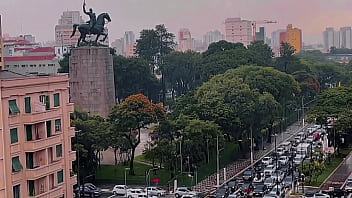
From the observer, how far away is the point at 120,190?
2909 cm

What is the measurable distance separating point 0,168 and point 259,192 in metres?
14.5

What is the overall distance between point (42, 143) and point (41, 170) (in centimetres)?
78

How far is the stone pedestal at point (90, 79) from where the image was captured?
3600 cm

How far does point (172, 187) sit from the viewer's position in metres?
30.0

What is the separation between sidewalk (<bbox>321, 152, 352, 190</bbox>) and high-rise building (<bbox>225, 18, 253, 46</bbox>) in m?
114

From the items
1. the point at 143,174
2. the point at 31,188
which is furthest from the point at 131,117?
the point at 31,188

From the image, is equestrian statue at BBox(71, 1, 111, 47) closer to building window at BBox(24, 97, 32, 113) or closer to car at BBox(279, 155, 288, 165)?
car at BBox(279, 155, 288, 165)

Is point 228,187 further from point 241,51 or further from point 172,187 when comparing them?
point 241,51

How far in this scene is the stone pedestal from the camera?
36.0m

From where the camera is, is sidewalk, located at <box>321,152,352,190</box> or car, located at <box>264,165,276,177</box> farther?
car, located at <box>264,165,276,177</box>

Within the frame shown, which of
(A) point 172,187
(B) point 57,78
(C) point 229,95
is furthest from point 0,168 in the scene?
(C) point 229,95

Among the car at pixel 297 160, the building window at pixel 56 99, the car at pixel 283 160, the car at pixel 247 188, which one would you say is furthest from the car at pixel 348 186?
the building window at pixel 56 99

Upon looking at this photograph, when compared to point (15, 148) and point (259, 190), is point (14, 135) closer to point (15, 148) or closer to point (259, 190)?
point (15, 148)

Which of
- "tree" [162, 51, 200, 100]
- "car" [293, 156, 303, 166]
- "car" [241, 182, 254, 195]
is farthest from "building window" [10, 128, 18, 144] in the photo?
"tree" [162, 51, 200, 100]
